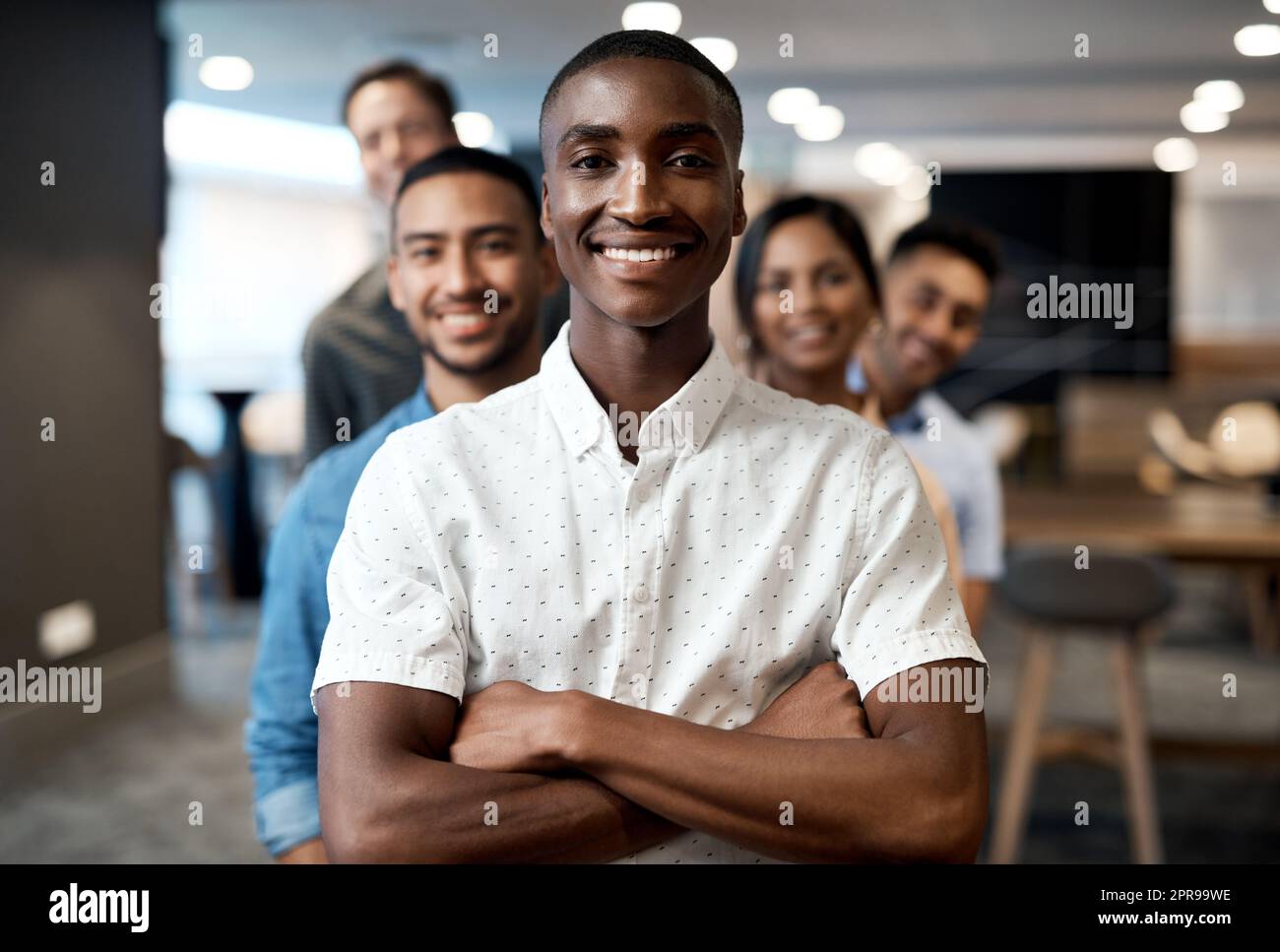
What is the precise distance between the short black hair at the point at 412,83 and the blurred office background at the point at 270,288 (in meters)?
0.02

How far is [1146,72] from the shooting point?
2068mm

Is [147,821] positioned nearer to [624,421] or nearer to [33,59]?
[33,59]

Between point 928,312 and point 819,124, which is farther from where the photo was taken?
point 819,124

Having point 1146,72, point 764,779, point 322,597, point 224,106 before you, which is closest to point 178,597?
point 224,106

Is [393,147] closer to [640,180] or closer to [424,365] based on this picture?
[424,365]

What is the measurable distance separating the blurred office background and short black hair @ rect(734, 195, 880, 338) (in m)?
0.06

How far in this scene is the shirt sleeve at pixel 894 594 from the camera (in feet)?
3.11

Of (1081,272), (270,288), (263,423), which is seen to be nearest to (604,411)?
(270,288)

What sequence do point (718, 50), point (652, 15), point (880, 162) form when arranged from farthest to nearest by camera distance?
point (880, 162) < point (652, 15) < point (718, 50)

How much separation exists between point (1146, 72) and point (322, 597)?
67.1 inches

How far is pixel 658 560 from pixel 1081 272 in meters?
5.59

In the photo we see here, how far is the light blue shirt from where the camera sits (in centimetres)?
139

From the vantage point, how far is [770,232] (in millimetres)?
1314

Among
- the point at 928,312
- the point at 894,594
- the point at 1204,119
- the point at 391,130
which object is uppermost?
the point at 1204,119
